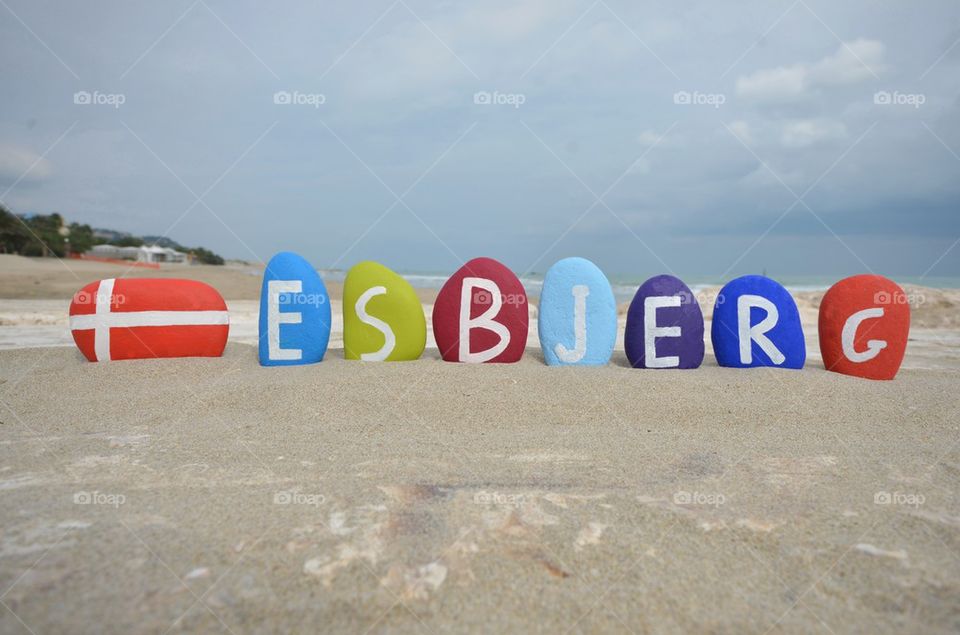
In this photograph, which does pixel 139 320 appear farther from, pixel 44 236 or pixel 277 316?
pixel 44 236

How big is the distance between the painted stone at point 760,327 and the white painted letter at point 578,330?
1.49 meters

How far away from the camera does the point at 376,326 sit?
6715mm

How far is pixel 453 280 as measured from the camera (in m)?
6.85

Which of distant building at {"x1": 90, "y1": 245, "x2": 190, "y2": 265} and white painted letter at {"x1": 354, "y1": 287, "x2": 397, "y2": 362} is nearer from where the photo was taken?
white painted letter at {"x1": 354, "y1": 287, "x2": 397, "y2": 362}

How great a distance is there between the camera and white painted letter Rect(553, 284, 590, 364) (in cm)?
673

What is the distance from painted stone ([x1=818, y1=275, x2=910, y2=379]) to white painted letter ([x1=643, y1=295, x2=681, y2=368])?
1731 millimetres

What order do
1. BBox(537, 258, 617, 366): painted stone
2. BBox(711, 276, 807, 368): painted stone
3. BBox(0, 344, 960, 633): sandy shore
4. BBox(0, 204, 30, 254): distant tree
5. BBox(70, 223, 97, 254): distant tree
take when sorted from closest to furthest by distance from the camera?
1. BBox(0, 344, 960, 633): sandy shore
2. BBox(711, 276, 807, 368): painted stone
3. BBox(537, 258, 617, 366): painted stone
4. BBox(0, 204, 30, 254): distant tree
5. BBox(70, 223, 97, 254): distant tree

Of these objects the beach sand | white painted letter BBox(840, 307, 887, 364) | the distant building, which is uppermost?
the distant building

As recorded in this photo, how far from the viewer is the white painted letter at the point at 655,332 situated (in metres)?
6.61

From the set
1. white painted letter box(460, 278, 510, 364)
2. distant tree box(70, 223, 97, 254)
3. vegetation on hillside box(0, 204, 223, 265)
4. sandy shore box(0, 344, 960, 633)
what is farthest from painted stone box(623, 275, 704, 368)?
distant tree box(70, 223, 97, 254)

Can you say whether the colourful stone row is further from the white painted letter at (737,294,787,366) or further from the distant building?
the distant building

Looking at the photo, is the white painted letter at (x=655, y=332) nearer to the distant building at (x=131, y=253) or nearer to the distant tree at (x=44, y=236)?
the distant tree at (x=44, y=236)

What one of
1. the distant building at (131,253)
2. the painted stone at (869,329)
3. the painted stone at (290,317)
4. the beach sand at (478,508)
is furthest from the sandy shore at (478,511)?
the distant building at (131,253)

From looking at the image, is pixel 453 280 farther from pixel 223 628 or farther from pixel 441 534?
pixel 223 628
